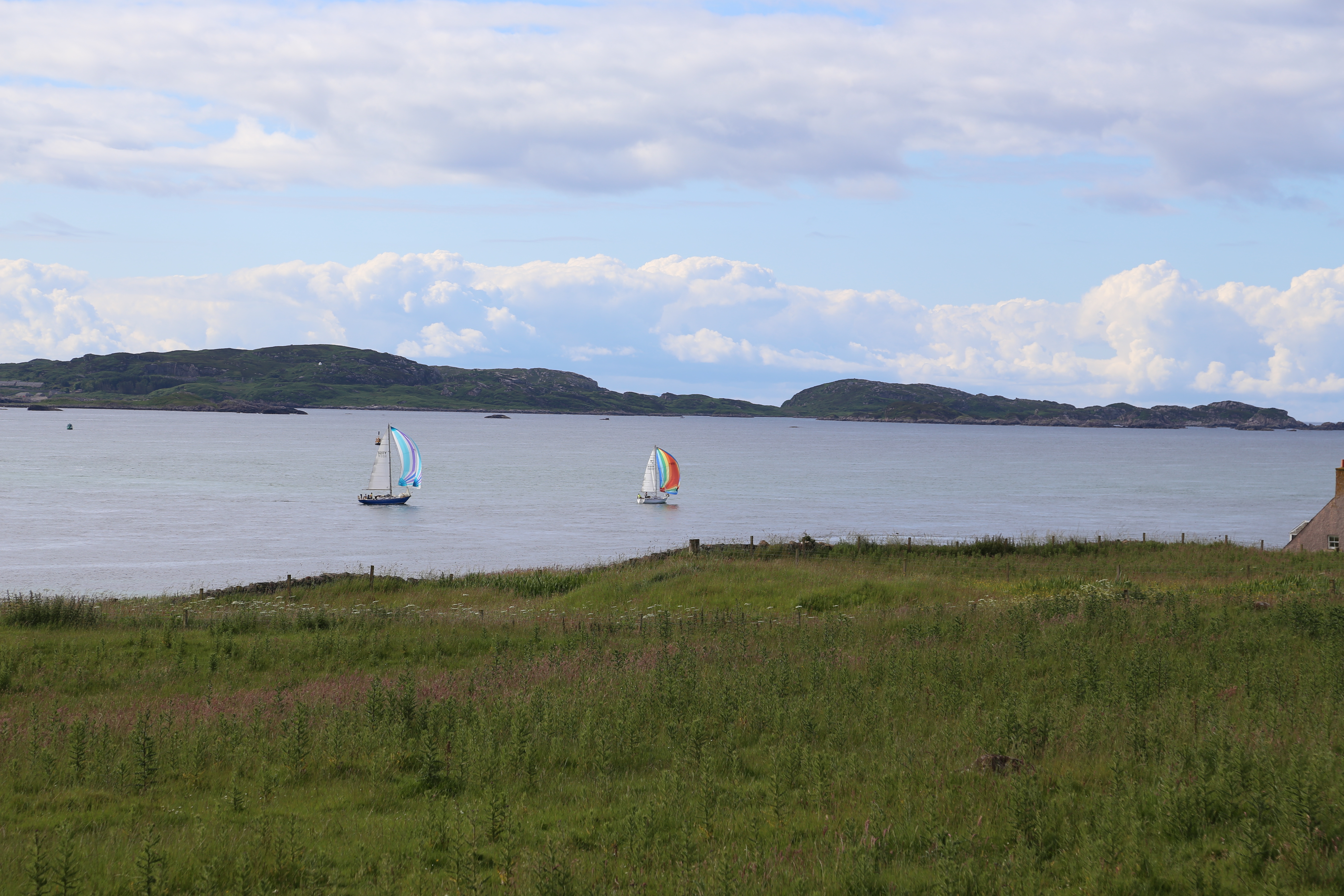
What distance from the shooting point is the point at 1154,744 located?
1119 cm

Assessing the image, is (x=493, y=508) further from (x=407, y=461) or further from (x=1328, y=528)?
(x=1328, y=528)

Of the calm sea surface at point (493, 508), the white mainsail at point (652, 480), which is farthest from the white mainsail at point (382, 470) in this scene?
the white mainsail at point (652, 480)

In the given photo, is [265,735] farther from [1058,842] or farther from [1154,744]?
[1154,744]

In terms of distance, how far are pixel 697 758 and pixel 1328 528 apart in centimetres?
4824

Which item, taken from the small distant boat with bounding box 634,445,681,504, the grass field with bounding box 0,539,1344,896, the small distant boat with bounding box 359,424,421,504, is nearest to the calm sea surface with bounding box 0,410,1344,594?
the small distant boat with bounding box 634,445,681,504

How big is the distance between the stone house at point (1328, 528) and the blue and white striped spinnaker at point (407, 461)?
7001cm

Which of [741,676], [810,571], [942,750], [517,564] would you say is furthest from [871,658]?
[517,564]

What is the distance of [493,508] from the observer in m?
88.2

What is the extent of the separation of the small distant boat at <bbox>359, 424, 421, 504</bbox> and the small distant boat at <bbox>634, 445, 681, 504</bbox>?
22.4m

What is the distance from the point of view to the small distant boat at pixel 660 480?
300 ft

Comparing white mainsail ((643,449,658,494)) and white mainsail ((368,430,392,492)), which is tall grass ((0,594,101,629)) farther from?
white mainsail ((643,449,658,494))

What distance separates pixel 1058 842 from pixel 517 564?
48.2 metres

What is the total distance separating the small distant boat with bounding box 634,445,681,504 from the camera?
91.3 meters

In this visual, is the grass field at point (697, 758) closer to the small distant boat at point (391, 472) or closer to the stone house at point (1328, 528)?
the stone house at point (1328, 528)
